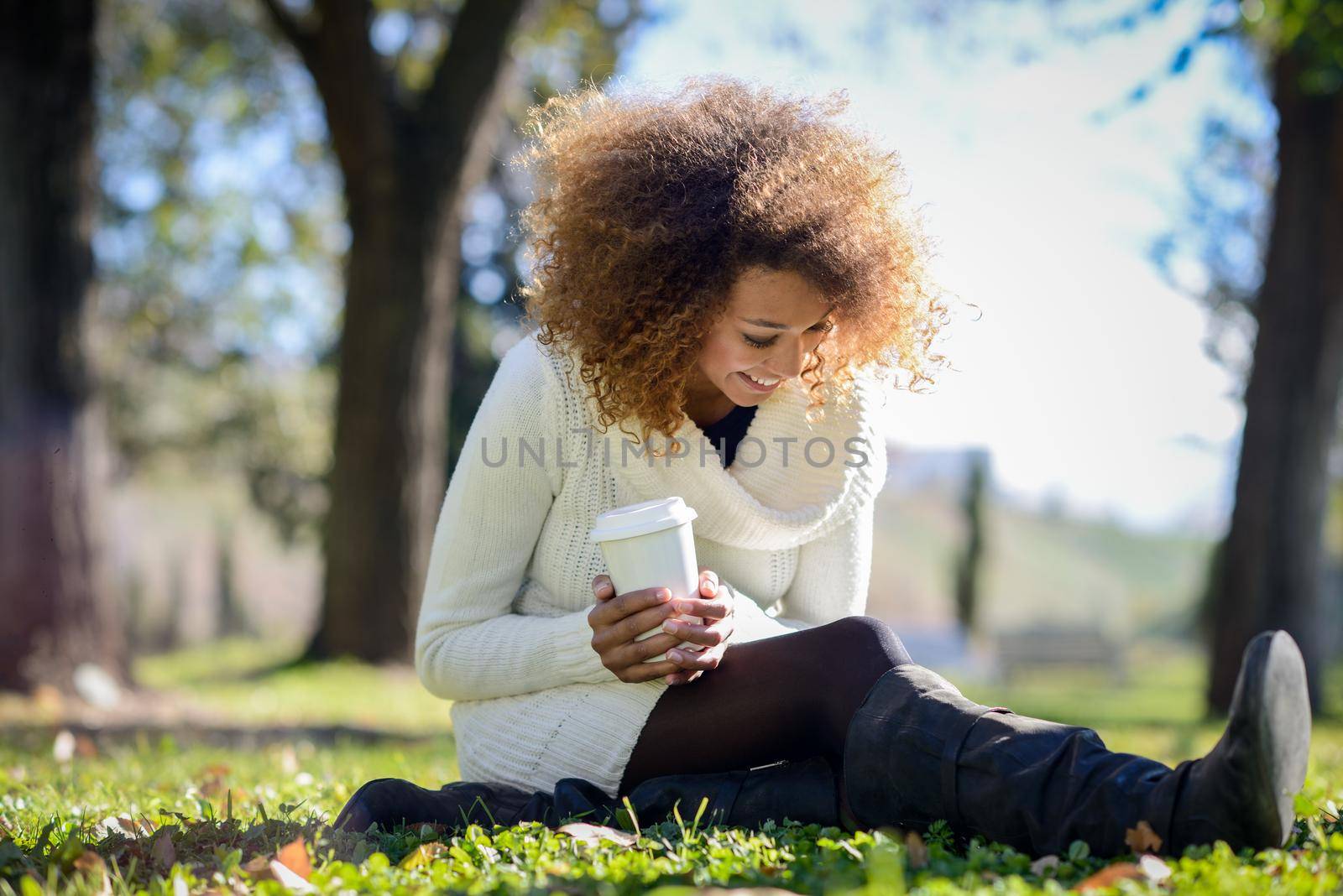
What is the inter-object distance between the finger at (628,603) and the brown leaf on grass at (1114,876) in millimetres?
852

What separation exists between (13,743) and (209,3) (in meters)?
10.1

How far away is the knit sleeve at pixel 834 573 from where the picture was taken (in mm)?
2770

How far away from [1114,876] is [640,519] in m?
0.96

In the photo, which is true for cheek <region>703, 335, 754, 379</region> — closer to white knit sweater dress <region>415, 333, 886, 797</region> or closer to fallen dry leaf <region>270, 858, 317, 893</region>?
white knit sweater dress <region>415, 333, 886, 797</region>

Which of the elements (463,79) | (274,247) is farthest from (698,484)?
(274,247)

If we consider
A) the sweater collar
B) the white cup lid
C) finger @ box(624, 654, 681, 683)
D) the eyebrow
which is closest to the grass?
finger @ box(624, 654, 681, 683)

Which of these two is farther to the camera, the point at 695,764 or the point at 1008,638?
the point at 1008,638

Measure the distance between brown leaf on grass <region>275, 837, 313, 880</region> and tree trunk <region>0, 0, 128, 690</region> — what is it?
15.0ft

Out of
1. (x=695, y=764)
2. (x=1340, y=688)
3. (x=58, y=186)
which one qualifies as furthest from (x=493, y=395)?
(x=1340, y=688)

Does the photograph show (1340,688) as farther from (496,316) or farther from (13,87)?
(13,87)

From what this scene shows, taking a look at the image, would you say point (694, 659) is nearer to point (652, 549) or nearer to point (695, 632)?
point (695, 632)

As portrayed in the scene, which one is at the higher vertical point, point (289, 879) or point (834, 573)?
point (834, 573)

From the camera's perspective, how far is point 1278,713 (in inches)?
66.6

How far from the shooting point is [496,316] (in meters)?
→ 14.1
